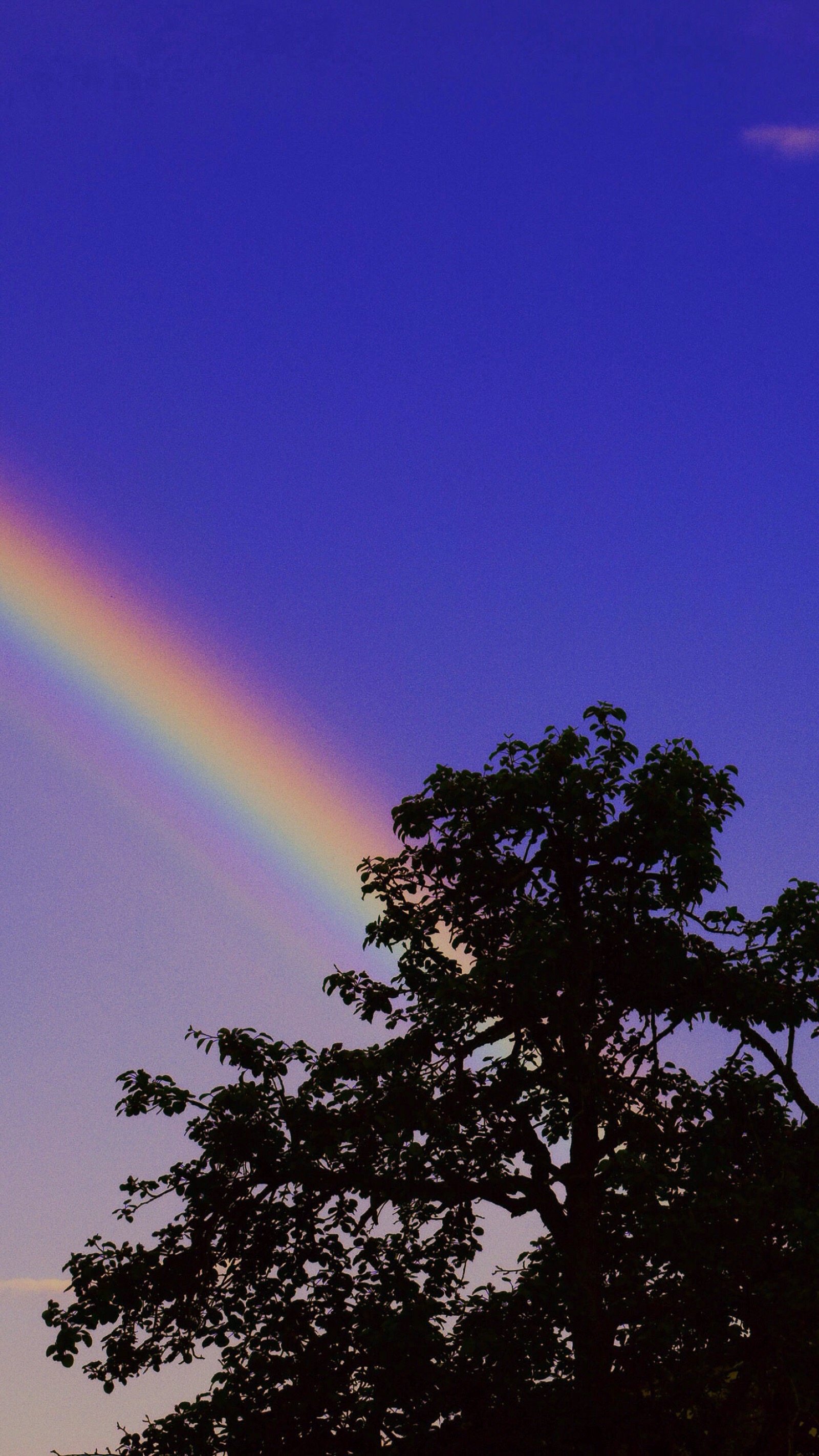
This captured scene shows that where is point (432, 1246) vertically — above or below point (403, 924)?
below

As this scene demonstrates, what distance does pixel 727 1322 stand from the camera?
1681 cm

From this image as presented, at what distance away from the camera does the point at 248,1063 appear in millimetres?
18703

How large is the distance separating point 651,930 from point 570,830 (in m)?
1.84

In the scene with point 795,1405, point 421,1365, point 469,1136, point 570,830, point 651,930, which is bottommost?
point 795,1405

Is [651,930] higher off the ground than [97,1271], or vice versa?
[651,930]

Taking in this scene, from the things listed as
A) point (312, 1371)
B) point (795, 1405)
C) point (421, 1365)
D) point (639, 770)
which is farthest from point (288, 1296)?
point (639, 770)

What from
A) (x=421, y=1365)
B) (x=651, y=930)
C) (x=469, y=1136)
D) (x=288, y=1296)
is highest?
(x=651, y=930)

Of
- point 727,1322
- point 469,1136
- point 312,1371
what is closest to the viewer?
point 727,1322

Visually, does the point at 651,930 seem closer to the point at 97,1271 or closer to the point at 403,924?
the point at 403,924

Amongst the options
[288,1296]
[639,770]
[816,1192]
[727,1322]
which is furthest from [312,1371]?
[639,770]

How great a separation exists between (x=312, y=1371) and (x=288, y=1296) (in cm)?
102

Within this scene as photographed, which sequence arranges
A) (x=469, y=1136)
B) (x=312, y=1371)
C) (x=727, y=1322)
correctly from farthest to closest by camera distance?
(x=469, y=1136) < (x=312, y=1371) < (x=727, y=1322)

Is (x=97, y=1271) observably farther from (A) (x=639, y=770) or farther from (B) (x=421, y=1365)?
(A) (x=639, y=770)

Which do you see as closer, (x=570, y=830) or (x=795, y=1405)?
(x=795, y=1405)
